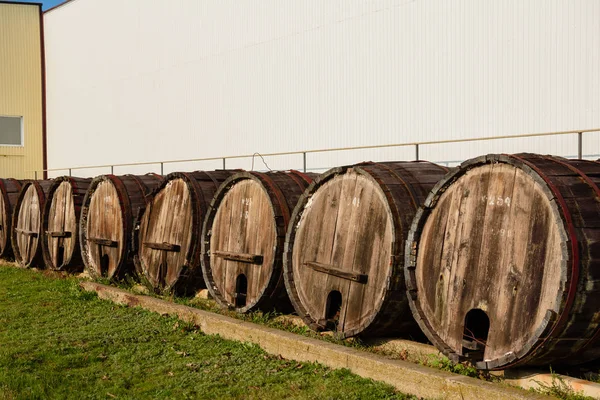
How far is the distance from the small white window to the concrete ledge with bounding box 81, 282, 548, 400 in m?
18.9

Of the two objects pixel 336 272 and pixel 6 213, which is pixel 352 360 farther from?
pixel 6 213

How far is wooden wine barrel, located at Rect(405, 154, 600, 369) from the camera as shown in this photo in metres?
4.90

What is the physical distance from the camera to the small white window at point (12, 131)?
1033 inches

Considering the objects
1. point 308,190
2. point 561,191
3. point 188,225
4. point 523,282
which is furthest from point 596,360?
point 188,225

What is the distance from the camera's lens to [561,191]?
16.6 ft

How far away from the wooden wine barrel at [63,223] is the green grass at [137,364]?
3157 millimetres

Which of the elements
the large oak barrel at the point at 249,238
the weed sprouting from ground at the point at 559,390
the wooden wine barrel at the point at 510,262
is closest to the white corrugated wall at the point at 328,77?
the large oak barrel at the point at 249,238

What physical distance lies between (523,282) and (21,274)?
1040cm

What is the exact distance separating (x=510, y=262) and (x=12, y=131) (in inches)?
930

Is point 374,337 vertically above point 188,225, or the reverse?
point 188,225

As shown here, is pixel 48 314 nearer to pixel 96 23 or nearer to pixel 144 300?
pixel 144 300

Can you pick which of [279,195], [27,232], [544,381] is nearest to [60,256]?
[27,232]

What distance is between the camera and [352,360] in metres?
6.29

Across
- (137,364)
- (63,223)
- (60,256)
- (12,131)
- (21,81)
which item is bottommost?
(137,364)
